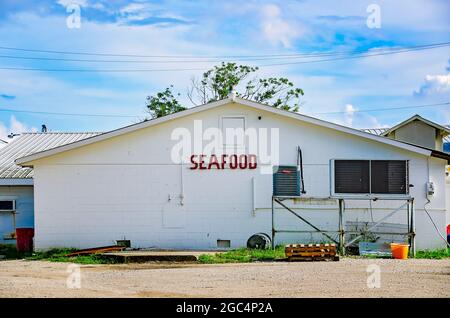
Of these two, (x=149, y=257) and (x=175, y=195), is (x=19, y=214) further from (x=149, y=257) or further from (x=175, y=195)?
(x=149, y=257)

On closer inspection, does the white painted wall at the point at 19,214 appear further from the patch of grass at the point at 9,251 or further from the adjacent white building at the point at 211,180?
the adjacent white building at the point at 211,180

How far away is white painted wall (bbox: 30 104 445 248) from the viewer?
22.1 meters

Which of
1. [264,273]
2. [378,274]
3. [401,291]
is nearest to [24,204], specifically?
[264,273]

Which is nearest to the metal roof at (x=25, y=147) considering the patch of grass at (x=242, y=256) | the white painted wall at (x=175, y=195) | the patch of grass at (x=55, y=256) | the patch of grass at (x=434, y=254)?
the patch of grass at (x=55, y=256)

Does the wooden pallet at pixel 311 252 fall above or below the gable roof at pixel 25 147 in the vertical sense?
below

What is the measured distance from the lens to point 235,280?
576 inches

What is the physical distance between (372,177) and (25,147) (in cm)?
1549

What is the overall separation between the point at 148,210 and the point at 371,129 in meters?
15.3

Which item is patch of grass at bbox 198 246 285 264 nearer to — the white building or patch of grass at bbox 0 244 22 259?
patch of grass at bbox 0 244 22 259

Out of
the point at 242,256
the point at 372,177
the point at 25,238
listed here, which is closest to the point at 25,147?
the point at 25,238

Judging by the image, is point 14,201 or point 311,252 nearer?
point 311,252

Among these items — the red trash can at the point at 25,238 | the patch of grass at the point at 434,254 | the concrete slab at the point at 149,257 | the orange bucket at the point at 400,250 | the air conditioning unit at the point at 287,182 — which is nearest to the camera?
the concrete slab at the point at 149,257

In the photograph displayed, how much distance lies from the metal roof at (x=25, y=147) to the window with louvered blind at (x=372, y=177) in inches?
448

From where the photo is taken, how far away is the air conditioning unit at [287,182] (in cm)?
2211
